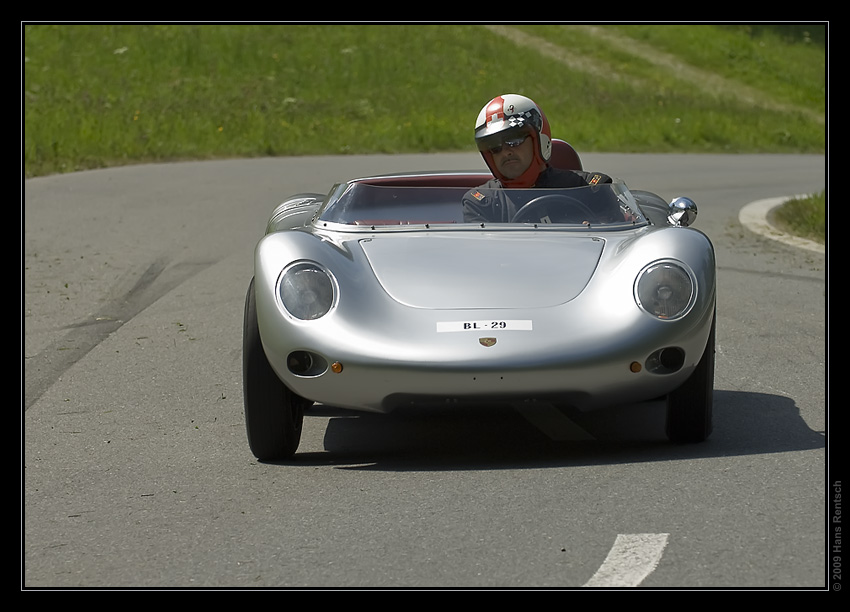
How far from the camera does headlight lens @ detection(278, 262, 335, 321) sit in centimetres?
507

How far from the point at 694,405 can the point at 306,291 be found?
1539 mm

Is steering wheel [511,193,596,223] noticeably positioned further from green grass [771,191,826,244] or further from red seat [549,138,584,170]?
green grass [771,191,826,244]

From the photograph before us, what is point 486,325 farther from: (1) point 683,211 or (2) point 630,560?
(1) point 683,211

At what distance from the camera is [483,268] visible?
5250 mm

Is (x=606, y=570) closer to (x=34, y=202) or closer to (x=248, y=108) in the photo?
(x=34, y=202)

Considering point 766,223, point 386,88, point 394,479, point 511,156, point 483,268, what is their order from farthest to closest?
point 386,88 < point 766,223 < point 511,156 < point 483,268 < point 394,479

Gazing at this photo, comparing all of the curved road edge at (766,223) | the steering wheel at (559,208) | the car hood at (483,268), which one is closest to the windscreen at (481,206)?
the steering wheel at (559,208)

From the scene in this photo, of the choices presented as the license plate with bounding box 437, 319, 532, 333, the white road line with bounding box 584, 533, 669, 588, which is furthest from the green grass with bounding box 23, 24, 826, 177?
the white road line with bounding box 584, 533, 669, 588

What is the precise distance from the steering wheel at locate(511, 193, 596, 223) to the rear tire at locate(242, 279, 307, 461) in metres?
1.38

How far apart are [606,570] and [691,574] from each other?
23 cm

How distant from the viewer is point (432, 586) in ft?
11.8
